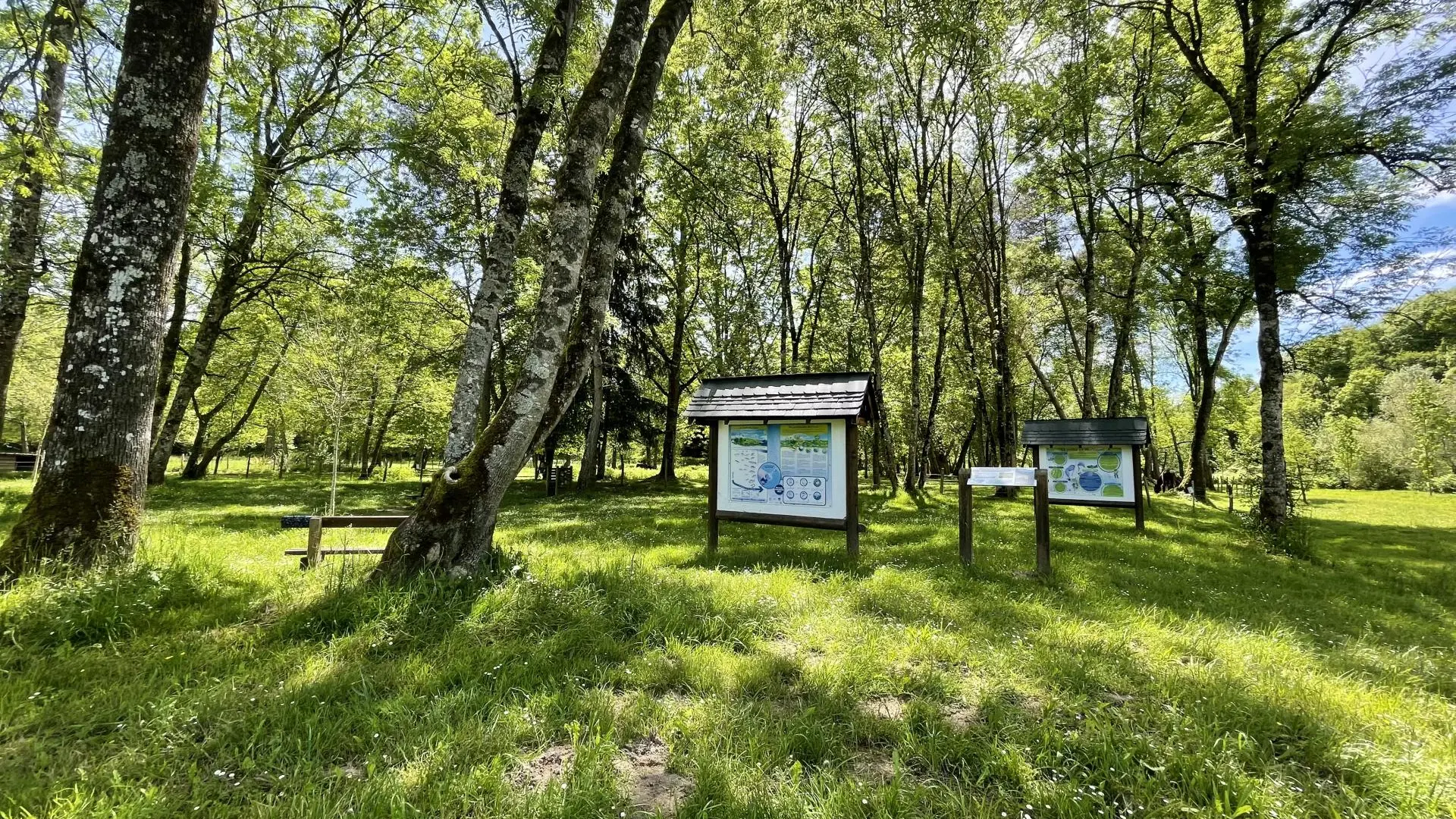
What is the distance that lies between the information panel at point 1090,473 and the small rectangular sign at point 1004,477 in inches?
236

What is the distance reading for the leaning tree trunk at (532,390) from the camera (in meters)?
4.56

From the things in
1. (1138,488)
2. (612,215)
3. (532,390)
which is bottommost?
(1138,488)

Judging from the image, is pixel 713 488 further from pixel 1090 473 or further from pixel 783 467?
pixel 1090 473

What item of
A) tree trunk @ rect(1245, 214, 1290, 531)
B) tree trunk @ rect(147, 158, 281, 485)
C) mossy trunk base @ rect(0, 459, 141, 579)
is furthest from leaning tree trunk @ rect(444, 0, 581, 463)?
tree trunk @ rect(1245, 214, 1290, 531)

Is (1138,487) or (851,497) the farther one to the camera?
(1138,487)

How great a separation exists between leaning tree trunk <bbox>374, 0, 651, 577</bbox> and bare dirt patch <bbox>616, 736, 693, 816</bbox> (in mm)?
2599

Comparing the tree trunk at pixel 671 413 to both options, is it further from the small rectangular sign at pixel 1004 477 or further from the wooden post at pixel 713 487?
the small rectangular sign at pixel 1004 477

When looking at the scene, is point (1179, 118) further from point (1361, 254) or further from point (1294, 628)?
point (1294, 628)

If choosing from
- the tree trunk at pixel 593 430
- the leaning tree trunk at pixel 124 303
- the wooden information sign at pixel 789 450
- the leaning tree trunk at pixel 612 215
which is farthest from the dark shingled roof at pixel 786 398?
the tree trunk at pixel 593 430

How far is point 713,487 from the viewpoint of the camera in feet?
25.4

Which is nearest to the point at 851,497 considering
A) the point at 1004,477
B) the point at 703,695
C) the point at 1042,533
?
the point at 1004,477

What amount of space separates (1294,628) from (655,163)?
53.2 ft

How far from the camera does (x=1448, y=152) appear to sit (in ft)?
29.3

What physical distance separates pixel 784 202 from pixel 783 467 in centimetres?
1687
